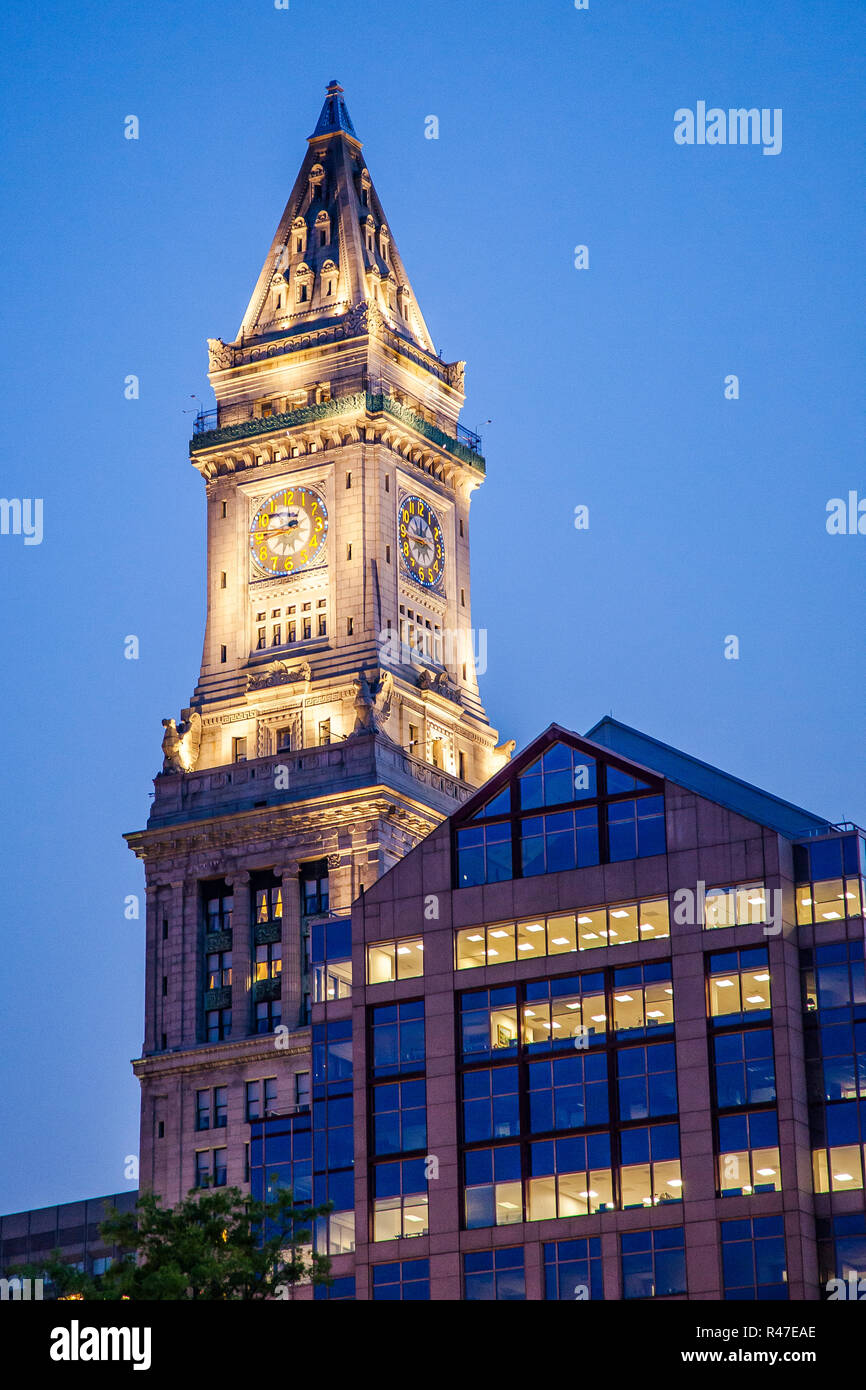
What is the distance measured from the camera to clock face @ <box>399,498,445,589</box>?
7653 inches

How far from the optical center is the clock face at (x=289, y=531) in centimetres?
19300

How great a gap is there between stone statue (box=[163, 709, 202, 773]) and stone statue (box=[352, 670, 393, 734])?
12.3m

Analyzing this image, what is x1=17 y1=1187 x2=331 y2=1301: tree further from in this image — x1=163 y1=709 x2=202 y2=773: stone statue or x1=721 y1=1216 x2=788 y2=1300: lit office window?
x1=163 y1=709 x2=202 y2=773: stone statue

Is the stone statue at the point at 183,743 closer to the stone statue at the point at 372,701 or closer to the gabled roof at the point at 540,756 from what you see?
the stone statue at the point at 372,701

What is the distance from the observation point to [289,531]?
195 m

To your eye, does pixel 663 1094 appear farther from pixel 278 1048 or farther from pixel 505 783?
pixel 278 1048

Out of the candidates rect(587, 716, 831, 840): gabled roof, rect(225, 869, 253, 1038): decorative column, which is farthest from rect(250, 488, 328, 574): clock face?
rect(587, 716, 831, 840): gabled roof

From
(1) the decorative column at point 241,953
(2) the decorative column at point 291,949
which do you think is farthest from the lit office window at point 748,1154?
(1) the decorative column at point 241,953

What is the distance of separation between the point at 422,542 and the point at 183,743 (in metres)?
22.4

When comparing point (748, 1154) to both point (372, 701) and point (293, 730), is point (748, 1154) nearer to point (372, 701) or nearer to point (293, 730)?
point (372, 701)

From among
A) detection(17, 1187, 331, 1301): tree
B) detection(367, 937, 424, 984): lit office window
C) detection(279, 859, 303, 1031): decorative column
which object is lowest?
detection(17, 1187, 331, 1301): tree

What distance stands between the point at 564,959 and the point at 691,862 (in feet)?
22.2

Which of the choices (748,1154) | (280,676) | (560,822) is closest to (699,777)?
(560,822)
